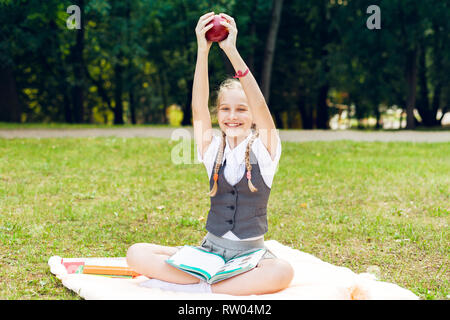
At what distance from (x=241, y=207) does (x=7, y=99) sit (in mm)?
17700

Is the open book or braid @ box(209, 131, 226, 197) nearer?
the open book

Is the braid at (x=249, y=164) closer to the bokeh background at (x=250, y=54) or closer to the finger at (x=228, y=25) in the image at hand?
the finger at (x=228, y=25)

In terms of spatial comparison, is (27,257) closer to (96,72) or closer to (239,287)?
(239,287)

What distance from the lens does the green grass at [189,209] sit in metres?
4.23

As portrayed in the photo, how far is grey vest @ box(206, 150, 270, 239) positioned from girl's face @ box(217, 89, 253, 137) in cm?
26

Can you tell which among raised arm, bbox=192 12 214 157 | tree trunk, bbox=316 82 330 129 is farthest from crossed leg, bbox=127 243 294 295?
tree trunk, bbox=316 82 330 129

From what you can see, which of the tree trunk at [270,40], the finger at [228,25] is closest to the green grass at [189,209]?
the finger at [228,25]

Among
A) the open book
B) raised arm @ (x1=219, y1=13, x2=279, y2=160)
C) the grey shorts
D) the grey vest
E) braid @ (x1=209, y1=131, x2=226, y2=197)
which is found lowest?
the open book

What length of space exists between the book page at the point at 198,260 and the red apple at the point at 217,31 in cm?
145

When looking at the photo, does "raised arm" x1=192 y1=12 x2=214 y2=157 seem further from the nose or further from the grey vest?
the grey vest

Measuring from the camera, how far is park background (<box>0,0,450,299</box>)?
4.66 metres

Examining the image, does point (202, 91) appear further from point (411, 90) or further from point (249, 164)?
point (411, 90)
